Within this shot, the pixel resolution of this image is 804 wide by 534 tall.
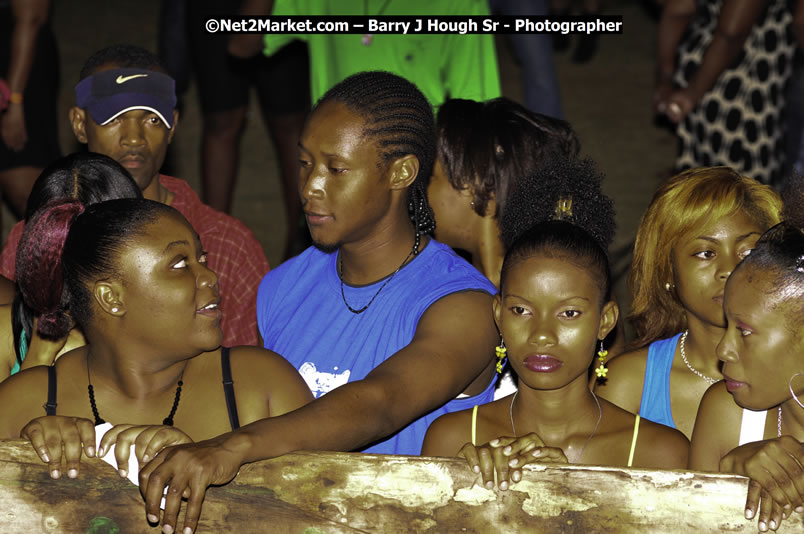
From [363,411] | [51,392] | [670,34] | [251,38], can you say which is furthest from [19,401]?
[670,34]

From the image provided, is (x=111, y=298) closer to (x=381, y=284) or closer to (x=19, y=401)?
(x=19, y=401)

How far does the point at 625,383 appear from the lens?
290cm

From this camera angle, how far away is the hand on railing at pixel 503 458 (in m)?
2.13

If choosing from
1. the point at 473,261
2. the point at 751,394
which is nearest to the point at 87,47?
the point at 473,261

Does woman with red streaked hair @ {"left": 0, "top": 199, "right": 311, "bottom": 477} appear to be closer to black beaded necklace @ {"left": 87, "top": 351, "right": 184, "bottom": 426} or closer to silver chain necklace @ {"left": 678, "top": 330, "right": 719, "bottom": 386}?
black beaded necklace @ {"left": 87, "top": 351, "right": 184, "bottom": 426}

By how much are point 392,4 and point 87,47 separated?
5.98 metres

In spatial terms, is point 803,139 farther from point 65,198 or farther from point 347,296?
point 65,198

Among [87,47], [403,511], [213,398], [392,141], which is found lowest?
[403,511]

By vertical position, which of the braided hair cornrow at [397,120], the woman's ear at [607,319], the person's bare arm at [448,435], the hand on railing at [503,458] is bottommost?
the hand on railing at [503,458]

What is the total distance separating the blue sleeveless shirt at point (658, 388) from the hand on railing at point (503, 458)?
2.43ft

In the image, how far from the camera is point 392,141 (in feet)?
9.26

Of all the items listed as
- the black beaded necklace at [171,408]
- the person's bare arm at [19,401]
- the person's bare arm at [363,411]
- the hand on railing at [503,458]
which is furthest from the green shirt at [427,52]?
the hand on railing at [503,458]

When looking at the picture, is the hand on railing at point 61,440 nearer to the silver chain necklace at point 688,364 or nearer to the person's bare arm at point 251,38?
the silver chain necklace at point 688,364

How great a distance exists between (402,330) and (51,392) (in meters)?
0.84
